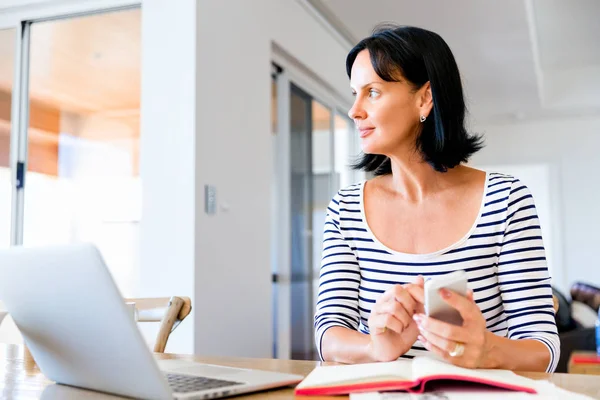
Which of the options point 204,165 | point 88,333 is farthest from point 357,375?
point 204,165

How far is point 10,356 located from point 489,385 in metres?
0.91

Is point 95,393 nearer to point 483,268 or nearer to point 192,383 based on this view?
point 192,383

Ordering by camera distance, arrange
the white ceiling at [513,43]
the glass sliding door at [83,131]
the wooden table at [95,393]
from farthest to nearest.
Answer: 1. the white ceiling at [513,43]
2. the glass sliding door at [83,131]
3. the wooden table at [95,393]

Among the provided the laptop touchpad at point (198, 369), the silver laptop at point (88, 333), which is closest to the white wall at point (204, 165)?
the laptop touchpad at point (198, 369)

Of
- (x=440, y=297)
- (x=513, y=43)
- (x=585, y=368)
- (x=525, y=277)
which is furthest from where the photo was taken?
(x=513, y=43)

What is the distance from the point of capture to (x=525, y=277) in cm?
129

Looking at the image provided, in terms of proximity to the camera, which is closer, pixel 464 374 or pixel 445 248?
pixel 464 374

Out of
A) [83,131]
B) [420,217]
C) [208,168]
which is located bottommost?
[420,217]

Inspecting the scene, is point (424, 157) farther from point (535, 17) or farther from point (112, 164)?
point (535, 17)

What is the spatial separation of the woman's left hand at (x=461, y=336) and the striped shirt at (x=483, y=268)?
0.30 meters

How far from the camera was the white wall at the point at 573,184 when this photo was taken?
7.82 meters

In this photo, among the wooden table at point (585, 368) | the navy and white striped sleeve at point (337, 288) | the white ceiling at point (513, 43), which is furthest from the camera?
the white ceiling at point (513, 43)

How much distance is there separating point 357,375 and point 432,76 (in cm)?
76

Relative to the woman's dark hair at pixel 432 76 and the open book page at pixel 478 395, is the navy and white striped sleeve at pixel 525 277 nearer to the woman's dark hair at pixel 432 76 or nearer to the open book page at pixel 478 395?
the woman's dark hair at pixel 432 76
